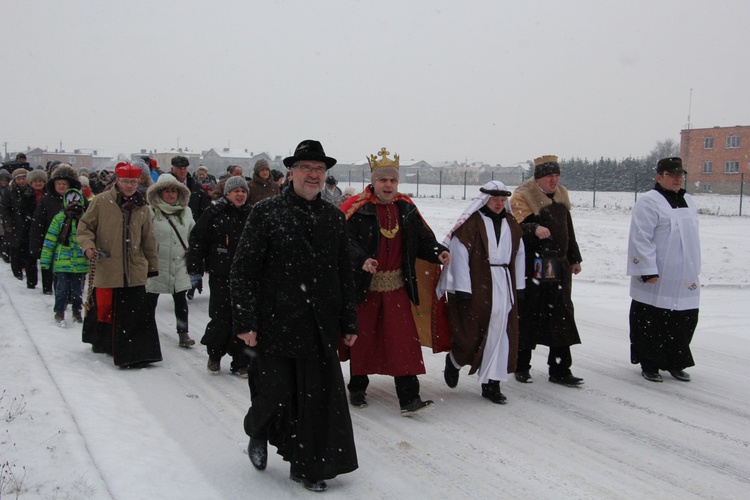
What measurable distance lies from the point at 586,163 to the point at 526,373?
50.7m

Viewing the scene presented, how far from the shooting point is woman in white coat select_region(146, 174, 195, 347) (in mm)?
7762

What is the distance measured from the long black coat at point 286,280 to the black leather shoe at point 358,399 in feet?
6.00

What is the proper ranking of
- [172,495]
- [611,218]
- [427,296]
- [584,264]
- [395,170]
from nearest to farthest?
[172,495] < [395,170] < [427,296] < [584,264] < [611,218]

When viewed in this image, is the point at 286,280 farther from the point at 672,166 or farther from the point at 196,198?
the point at 196,198

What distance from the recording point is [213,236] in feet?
23.2

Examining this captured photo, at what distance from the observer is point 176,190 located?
25.9 feet

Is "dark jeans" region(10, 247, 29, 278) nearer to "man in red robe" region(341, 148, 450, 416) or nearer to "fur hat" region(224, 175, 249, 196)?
"fur hat" region(224, 175, 249, 196)

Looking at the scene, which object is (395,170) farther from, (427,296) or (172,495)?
(172,495)

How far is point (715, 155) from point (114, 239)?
191ft

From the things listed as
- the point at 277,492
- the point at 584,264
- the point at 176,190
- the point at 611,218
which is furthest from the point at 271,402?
the point at 611,218

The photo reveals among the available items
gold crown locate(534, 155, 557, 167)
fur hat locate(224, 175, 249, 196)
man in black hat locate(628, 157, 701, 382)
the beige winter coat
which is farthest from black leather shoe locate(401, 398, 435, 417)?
the beige winter coat

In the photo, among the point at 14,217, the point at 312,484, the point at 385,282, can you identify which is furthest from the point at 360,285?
the point at 14,217

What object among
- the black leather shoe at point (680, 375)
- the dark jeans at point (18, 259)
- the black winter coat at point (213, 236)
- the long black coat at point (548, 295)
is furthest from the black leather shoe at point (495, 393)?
the dark jeans at point (18, 259)

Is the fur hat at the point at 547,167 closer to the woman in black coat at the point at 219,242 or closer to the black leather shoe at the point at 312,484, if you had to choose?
the woman in black coat at the point at 219,242
